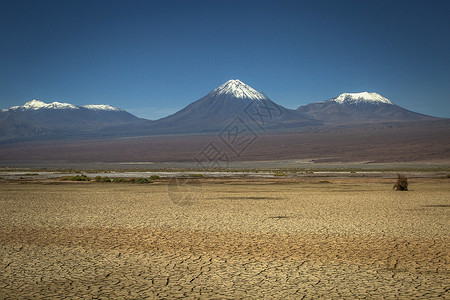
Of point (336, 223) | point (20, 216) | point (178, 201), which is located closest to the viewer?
point (336, 223)

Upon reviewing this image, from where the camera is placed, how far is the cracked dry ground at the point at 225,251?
6.24 metres

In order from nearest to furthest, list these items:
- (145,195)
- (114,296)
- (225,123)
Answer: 1. (114,296)
2. (145,195)
3. (225,123)

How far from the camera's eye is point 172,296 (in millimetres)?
5930

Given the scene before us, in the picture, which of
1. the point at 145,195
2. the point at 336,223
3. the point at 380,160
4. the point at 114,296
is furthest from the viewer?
the point at 380,160

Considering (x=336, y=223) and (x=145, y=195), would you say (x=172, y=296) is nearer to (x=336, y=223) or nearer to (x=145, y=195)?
(x=336, y=223)

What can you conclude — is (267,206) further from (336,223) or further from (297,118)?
(297,118)

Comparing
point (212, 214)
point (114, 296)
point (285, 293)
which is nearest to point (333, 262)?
point (285, 293)

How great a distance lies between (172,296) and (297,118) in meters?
190

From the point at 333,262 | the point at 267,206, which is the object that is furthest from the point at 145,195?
the point at 333,262

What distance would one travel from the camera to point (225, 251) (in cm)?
848

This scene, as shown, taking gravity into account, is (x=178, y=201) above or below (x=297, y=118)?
below

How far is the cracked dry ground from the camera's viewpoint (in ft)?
20.5

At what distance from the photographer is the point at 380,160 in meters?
62.7

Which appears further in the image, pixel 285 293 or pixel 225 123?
pixel 225 123
